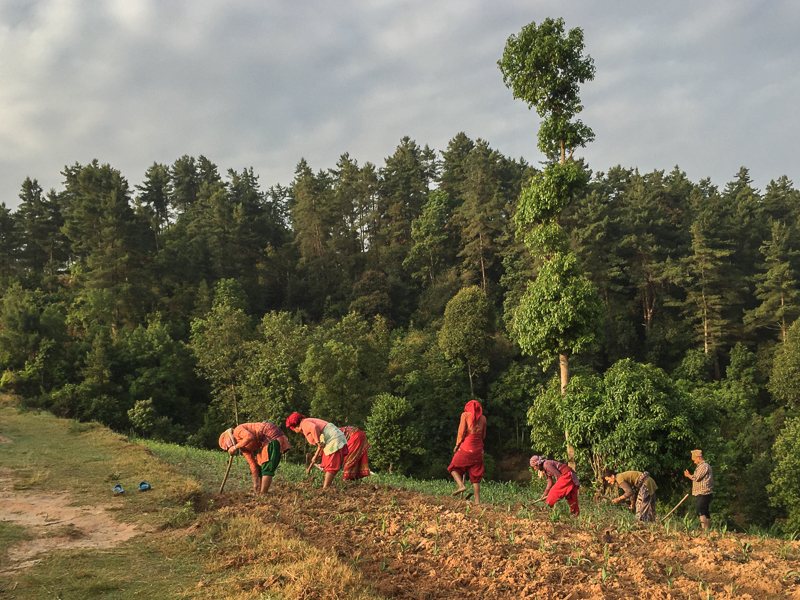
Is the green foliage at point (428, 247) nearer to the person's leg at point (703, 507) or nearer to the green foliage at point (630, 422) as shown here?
the green foliage at point (630, 422)

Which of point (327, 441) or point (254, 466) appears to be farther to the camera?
point (327, 441)

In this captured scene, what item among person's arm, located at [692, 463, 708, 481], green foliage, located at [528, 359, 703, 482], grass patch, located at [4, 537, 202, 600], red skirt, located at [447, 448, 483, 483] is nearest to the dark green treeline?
green foliage, located at [528, 359, 703, 482]

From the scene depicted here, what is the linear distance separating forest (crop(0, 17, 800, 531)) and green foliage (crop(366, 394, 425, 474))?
116 millimetres

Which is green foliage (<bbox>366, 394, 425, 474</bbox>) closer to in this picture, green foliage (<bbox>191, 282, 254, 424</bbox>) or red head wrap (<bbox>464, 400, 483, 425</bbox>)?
green foliage (<bbox>191, 282, 254, 424</bbox>)

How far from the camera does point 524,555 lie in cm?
582

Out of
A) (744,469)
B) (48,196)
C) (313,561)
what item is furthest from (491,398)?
(48,196)

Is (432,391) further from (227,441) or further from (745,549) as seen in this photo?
(745,549)

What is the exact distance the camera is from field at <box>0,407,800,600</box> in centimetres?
523

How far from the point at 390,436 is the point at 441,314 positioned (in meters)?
21.5

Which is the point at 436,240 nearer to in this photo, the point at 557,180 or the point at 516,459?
the point at 516,459

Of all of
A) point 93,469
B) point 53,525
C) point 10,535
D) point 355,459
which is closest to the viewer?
point 10,535

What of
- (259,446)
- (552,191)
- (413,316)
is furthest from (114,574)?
(413,316)

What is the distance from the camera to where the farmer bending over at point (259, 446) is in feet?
31.2

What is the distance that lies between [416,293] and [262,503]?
44.9m
